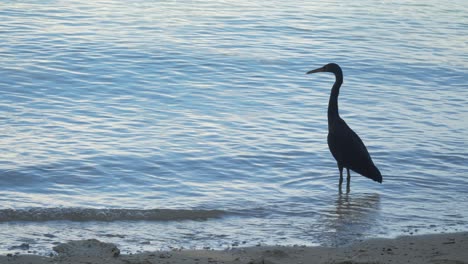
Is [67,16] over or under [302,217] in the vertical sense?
over

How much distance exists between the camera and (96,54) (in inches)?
772

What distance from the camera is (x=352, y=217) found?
34.4 ft

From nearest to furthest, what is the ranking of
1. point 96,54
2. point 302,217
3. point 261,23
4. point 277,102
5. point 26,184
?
point 302,217, point 26,184, point 277,102, point 96,54, point 261,23

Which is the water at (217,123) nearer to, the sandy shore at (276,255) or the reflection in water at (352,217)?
the reflection in water at (352,217)

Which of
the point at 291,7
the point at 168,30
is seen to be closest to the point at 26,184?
the point at 168,30

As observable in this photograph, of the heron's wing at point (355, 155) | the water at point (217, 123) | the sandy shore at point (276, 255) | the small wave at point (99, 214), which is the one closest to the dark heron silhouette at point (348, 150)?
the heron's wing at point (355, 155)

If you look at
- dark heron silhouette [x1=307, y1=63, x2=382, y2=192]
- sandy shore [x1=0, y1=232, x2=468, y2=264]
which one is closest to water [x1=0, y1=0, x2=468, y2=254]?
dark heron silhouette [x1=307, y1=63, x2=382, y2=192]

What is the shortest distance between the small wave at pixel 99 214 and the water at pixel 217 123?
21 mm

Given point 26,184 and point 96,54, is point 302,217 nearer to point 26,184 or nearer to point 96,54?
point 26,184

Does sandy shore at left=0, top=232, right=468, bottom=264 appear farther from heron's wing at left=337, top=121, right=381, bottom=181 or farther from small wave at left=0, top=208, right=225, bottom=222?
heron's wing at left=337, top=121, right=381, bottom=181

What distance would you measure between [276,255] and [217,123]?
6524 millimetres

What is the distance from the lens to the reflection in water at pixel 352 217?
9.57 meters

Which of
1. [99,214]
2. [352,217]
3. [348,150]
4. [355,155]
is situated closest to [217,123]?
[348,150]

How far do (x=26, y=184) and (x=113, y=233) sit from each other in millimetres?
2346
